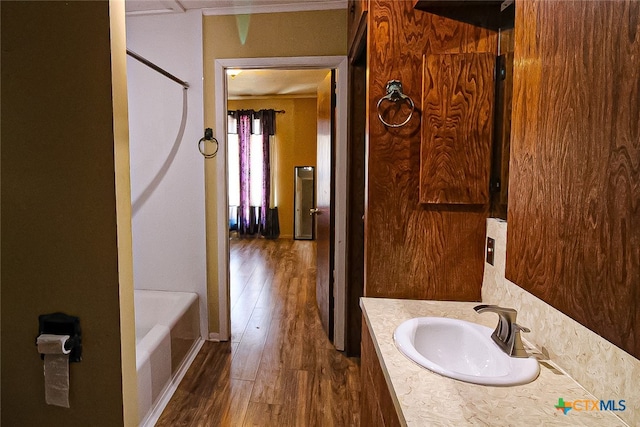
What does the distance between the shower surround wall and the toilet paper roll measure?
1641 millimetres

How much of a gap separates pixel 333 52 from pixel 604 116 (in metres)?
2.30

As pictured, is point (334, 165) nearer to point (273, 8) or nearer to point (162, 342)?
point (273, 8)

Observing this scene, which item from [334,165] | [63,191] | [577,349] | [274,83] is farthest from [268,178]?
[577,349]

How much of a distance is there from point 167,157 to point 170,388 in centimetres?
160

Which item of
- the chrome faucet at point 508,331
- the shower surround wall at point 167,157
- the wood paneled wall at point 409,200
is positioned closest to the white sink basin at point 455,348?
the chrome faucet at point 508,331

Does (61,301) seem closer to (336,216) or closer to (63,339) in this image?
(63,339)

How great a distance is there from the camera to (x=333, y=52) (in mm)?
2531

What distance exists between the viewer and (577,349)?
912 millimetres

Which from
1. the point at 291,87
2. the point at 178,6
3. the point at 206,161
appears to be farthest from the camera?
the point at 291,87

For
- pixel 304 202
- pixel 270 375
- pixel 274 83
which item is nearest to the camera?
pixel 270 375

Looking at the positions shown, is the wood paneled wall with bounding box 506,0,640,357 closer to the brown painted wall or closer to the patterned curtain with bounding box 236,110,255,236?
the brown painted wall

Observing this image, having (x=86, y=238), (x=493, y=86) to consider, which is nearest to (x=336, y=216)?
(x=493, y=86)

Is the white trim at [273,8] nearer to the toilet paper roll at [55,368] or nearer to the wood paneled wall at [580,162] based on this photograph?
the wood paneled wall at [580,162]

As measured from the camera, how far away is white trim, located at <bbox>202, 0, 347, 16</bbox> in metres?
2.49
